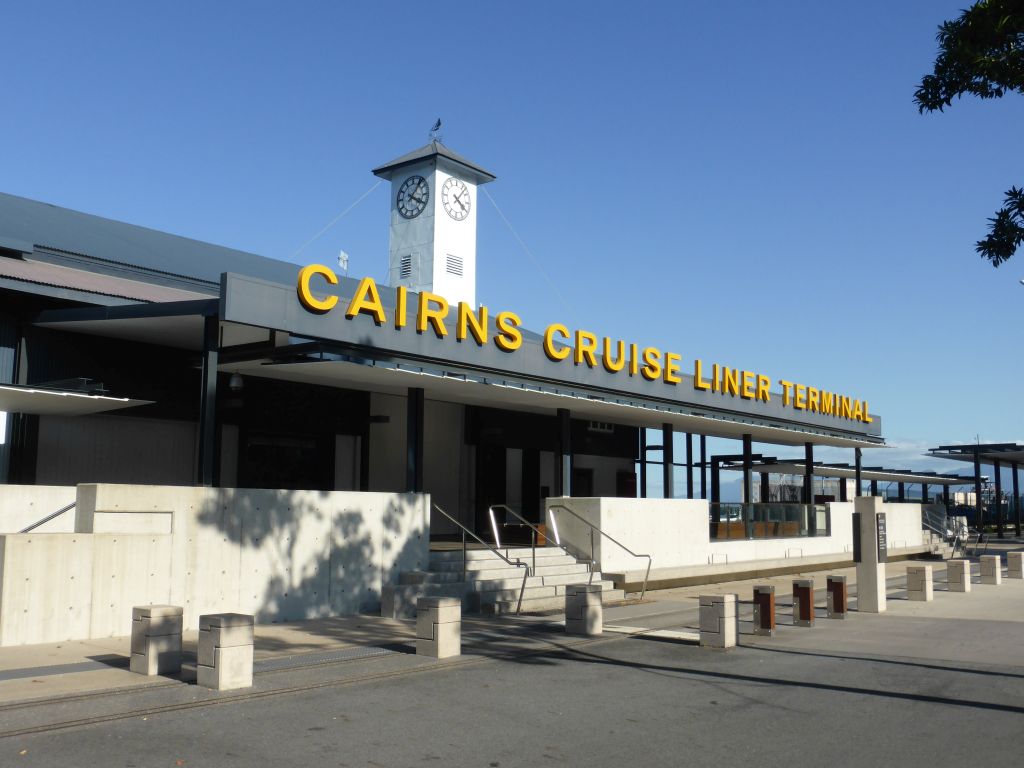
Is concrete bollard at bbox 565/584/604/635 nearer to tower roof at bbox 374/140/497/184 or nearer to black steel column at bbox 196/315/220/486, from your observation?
black steel column at bbox 196/315/220/486

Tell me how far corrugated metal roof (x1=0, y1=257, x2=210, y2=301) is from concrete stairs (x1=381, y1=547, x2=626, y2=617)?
760 cm

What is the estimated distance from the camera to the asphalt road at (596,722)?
7969mm

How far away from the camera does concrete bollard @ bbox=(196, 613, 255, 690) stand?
10.4 meters

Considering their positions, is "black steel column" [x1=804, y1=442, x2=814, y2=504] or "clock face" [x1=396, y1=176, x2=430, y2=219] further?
"clock face" [x1=396, y1=176, x2=430, y2=219]

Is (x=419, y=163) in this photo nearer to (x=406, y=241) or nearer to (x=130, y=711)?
(x=406, y=241)

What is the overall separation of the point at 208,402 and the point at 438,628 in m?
6.27

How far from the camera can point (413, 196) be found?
4622 centimetres

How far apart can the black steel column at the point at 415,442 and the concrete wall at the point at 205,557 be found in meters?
0.72

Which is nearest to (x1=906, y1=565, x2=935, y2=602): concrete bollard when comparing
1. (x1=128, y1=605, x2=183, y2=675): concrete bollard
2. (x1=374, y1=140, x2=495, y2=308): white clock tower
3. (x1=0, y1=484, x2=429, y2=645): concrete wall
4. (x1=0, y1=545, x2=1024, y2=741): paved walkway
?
(x1=0, y1=545, x2=1024, y2=741): paved walkway

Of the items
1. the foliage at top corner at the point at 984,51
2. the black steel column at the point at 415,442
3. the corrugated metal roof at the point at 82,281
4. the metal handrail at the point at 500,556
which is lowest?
the metal handrail at the point at 500,556

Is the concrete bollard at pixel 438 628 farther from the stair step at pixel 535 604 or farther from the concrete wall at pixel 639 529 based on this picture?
the concrete wall at pixel 639 529

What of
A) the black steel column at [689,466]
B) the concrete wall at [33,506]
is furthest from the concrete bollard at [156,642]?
the black steel column at [689,466]

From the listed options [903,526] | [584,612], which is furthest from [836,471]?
[584,612]

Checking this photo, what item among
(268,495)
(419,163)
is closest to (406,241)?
(419,163)
